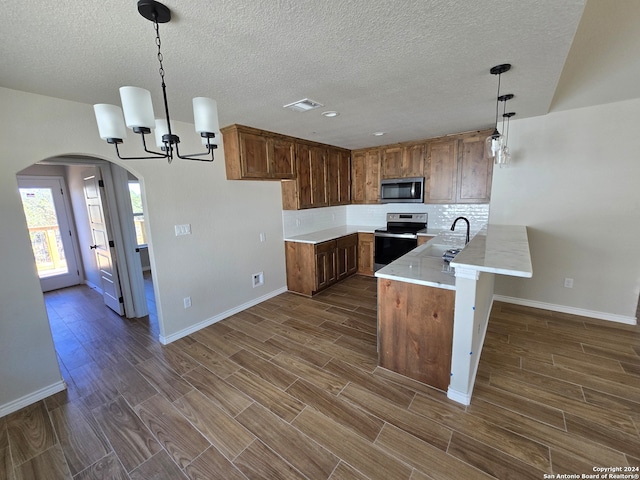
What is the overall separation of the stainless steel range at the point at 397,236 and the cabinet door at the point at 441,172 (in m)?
0.52

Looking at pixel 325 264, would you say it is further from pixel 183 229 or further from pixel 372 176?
pixel 183 229

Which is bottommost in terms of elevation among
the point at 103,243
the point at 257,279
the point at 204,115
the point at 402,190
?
the point at 257,279

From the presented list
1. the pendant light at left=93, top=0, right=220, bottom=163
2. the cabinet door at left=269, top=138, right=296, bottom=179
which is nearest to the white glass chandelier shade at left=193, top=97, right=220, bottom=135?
the pendant light at left=93, top=0, right=220, bottom=163

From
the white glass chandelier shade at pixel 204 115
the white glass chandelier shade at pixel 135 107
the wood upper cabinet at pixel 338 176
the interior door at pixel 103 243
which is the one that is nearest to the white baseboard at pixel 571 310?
the wood upper cabinet at pixel 338 176

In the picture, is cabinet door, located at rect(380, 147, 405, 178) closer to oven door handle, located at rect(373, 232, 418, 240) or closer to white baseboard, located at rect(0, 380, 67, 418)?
oven door handle, located at rect(373, 232, 418, 240)

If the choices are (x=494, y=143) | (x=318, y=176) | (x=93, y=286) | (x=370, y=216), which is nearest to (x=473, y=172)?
(x=494, y=143)

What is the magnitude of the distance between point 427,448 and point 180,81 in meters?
3.02

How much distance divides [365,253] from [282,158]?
7.76ft

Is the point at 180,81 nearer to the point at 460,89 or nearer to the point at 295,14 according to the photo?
the point at 295,14

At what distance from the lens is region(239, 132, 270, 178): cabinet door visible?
10.6ft

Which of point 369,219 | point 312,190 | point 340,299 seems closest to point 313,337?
point 340,299

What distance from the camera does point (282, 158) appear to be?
378 cm

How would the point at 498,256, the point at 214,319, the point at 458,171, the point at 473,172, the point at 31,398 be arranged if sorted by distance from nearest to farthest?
1. the point at 498,256
2. the point at 31,398
3. the point at 214,319
4. the point at 473,172
5. the point at 458,171

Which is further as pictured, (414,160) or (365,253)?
(365,253)
